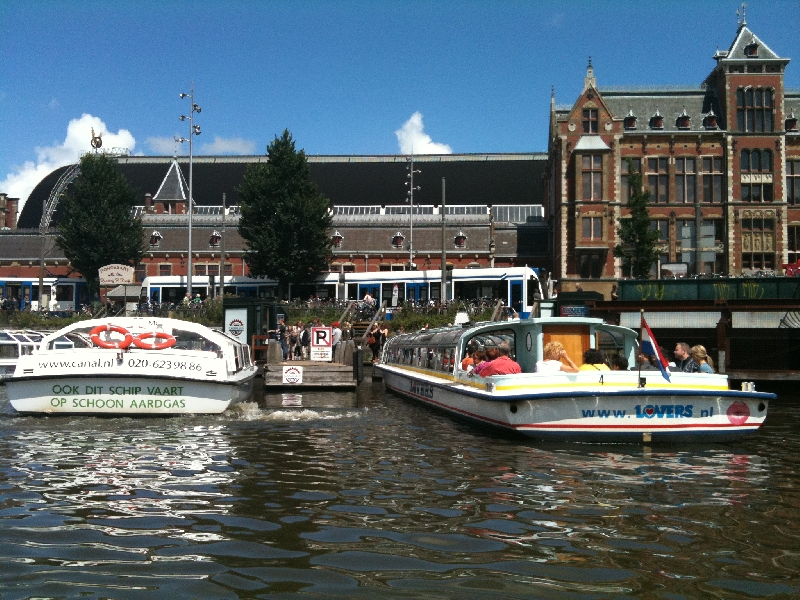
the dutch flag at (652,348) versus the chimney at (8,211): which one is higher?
the chimney at (8,211)

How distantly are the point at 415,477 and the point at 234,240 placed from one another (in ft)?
194

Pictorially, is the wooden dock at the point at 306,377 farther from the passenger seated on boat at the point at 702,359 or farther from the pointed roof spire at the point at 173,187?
the pointed roof spire at the point at 173,187

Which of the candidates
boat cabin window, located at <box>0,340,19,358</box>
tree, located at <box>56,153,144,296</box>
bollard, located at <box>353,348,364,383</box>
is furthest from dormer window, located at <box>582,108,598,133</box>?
boat cabin window, located at <box>0,340,19,358</box>

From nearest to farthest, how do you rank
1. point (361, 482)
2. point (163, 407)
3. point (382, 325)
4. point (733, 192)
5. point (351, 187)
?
point (361, 482)
point (163, 407)
point (382, 325)
point (733, 192)
point (351, 187)

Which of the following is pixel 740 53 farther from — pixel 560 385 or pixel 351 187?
pixel 560 385

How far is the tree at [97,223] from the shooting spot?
59594 mm

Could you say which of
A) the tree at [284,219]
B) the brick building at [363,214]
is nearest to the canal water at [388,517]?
the tree at [284,219]

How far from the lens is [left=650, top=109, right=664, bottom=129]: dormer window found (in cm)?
5656

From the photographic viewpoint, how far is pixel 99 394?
15695mm

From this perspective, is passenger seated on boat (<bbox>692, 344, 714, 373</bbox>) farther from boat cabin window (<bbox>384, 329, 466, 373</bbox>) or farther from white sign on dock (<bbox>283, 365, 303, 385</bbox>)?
white sign on dock (<bbox>283, 365, 303, 385</bbox>)

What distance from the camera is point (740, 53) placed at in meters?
55.4

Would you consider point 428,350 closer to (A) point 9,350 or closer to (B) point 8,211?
(A) point 9,350

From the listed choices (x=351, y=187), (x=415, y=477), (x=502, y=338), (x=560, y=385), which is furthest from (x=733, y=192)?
(x=415, y=477)

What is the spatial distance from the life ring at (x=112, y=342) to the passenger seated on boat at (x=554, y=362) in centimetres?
792
